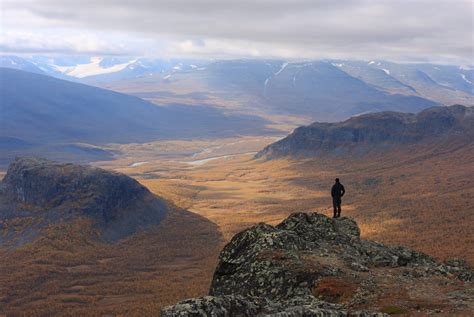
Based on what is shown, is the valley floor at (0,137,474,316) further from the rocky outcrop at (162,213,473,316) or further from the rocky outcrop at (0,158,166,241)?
the rocky outcrop at (162,213,473,316)

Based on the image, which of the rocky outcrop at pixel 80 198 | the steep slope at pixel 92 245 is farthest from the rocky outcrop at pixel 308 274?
the rocky outcrop at pixel 80 198

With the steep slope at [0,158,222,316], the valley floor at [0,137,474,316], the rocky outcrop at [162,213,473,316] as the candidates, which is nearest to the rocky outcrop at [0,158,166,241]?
the steep slope at [0,158,222,316]

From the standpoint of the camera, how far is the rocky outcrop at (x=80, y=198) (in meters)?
117

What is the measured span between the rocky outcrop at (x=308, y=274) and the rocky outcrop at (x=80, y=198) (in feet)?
288

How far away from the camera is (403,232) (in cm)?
9638

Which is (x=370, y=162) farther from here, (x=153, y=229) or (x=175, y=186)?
(x=153, y=229)

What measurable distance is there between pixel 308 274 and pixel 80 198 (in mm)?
107237

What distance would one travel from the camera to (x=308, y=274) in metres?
24.6

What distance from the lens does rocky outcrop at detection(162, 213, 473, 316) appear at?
18016mm

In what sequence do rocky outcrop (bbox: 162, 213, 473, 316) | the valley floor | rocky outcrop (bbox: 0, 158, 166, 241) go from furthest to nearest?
rocky outcrop (bbox: 0, 158, 166, 241)
the valley floor
rocky outcrop (bbox: 162, 213, 473, 316)

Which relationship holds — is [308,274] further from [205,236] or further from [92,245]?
[92,245]

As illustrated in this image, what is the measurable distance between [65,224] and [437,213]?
85.1m

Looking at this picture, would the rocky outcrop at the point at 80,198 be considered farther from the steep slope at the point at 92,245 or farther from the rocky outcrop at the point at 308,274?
the rocky outcrop at the point at 308,274

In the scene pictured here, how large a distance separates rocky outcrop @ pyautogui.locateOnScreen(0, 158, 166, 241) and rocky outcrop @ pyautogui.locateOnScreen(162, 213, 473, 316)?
288ft
